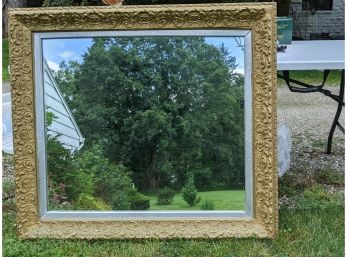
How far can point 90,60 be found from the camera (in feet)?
8.80

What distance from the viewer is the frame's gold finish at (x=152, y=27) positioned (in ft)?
8.46

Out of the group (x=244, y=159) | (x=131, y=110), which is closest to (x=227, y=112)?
(x=244, y=159)

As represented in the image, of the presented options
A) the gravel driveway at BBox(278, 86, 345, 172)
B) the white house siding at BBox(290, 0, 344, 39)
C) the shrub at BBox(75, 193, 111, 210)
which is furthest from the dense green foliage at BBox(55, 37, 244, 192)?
the white house siding at BBox(290, 0, 344, 39)

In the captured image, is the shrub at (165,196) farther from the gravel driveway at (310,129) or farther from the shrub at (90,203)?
the gravel driveway at (310,129)

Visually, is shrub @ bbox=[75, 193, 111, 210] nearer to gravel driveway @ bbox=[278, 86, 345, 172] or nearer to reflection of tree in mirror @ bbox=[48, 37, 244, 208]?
reflection of tree in mirror @ bbox=[48, 37, 244, 208]

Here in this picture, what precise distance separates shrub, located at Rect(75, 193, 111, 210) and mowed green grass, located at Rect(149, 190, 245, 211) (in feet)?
0.69

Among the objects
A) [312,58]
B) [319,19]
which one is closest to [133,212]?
[312,58]

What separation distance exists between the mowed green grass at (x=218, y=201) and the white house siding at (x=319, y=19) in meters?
12.2

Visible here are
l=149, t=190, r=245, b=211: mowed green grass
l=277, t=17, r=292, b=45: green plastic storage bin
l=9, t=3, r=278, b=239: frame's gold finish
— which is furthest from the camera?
l=277, t=17, r=292, b=45: green plastic storage bin

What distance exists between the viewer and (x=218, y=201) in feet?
8.86

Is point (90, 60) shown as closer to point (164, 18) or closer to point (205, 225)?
point (164, 18)

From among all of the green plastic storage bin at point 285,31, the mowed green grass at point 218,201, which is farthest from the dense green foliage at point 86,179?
the green plastic storage bin at point 285,31

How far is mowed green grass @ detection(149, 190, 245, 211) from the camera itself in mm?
2686

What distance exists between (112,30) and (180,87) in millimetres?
354
